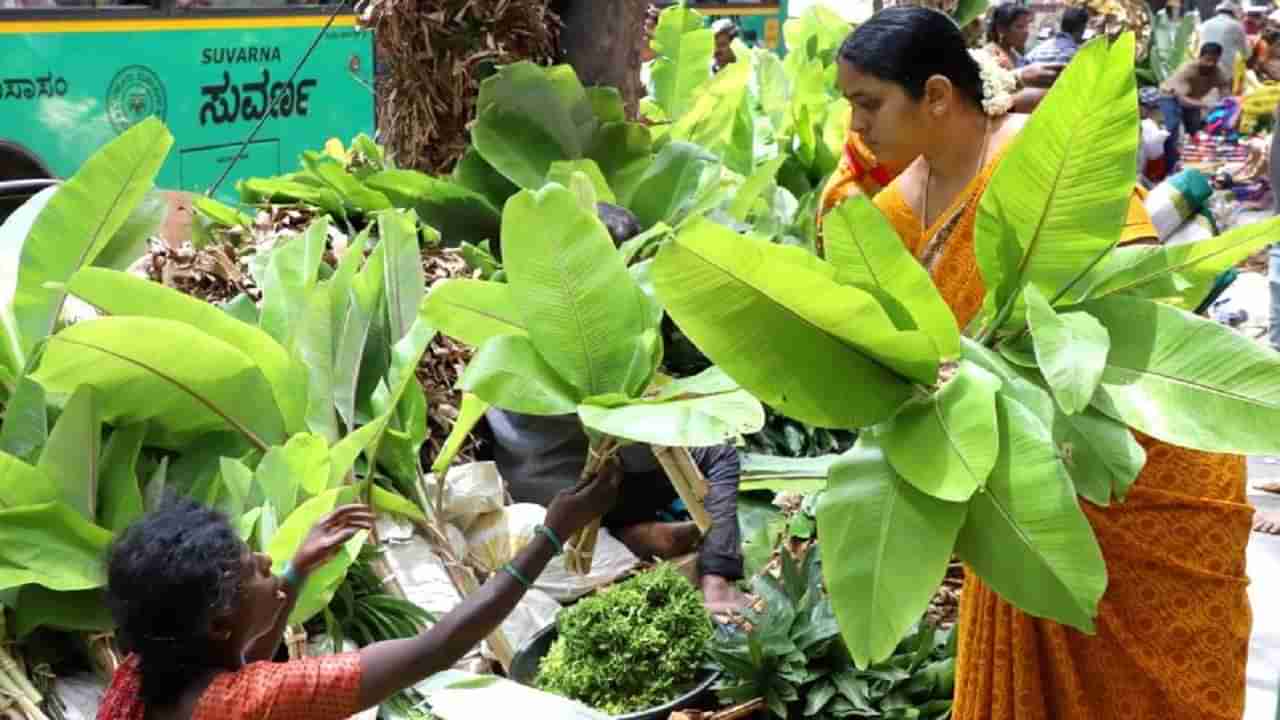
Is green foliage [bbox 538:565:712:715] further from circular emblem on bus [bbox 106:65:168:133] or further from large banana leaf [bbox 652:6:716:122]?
circular emblem on bus [bbox 106:65:168:133]

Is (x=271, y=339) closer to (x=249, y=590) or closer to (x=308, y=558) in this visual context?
(x=308, y=558)

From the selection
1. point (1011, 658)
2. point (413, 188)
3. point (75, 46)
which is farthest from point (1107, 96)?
point (75, 46)

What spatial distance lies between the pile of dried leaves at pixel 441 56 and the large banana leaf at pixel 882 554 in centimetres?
306

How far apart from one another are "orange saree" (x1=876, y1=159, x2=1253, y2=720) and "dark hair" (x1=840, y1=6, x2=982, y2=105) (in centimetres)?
35

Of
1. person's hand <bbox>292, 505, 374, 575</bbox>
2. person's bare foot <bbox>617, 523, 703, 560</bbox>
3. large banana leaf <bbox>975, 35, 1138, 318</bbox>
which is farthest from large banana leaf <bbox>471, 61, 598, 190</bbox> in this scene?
large banana leaf <bbox>975, 35, 1138, 318</bbox>

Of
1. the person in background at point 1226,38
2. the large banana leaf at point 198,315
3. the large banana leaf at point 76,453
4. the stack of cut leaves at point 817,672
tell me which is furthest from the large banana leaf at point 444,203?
the person in background at point 1226,38

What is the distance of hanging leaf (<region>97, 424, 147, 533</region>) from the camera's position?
2.57m

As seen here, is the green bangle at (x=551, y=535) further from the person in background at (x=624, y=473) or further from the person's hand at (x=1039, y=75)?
the person's hand at (x=1039, y=75)

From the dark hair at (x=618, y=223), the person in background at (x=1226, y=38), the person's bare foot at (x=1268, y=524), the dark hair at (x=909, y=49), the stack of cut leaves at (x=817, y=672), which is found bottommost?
the person's bare foot at (x=1268, y=524)

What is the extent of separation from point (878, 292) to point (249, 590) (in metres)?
0.92

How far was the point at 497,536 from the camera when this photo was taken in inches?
126

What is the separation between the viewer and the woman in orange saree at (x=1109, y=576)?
2332mm

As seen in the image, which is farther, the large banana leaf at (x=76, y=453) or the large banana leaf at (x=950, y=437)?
the large banana leaf at (x=76, y=453)

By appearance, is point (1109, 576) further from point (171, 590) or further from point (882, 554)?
point (171, 590)
